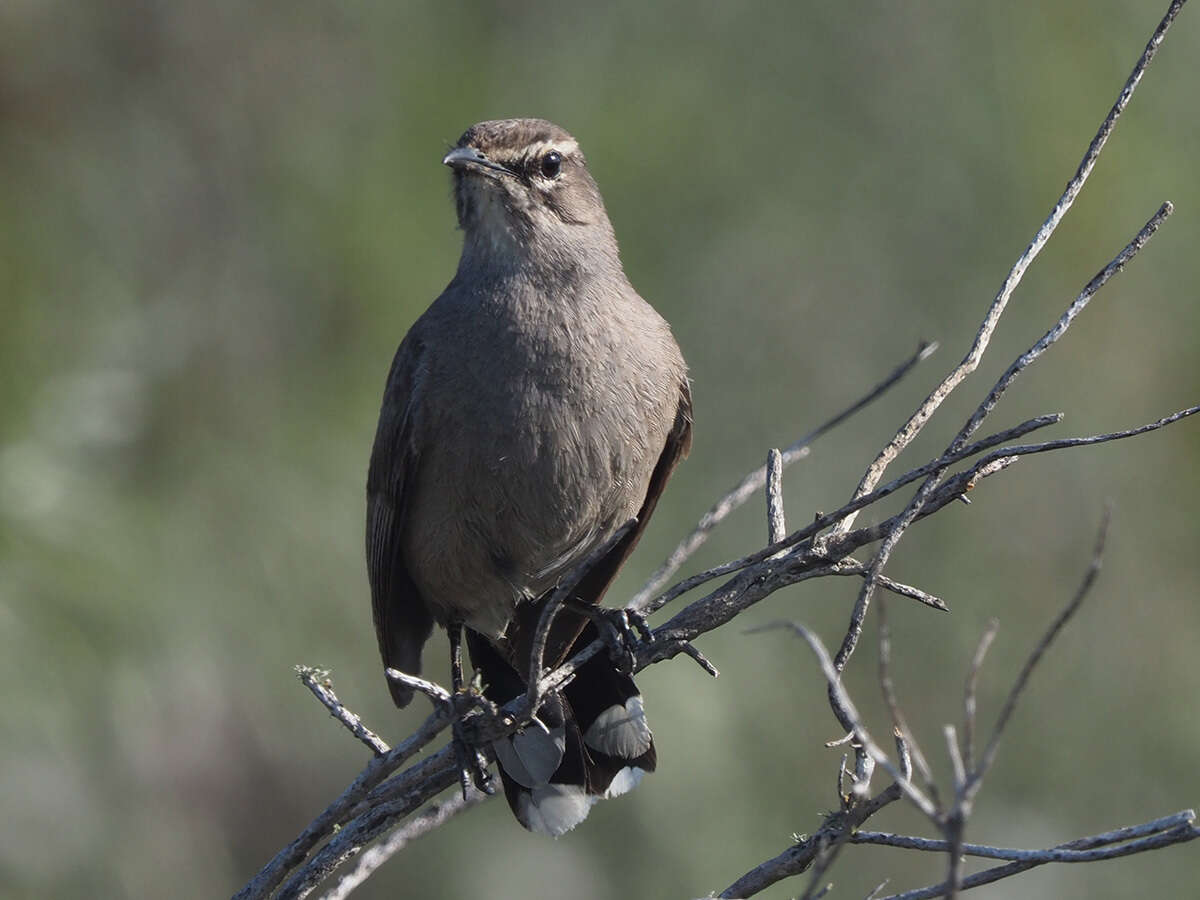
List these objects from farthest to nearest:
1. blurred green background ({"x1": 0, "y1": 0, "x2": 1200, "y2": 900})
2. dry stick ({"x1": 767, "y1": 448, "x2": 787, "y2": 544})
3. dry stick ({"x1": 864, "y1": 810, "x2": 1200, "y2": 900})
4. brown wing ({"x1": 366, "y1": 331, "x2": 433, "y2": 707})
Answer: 1. blurred green background ({"x1": 0, "y1": 0, "x2": 1200, "y2": 900})
2. brown wing ({"x1": 366, "y1": 331, "x2": 433, "y2": 707})
3. dry stick ({"x1": 767, "y1": 448, "x2": 787, "y2": 544})
4. dry stick ({"x1": 864, "y1": 810, "x2": 1200, "y2": 900})

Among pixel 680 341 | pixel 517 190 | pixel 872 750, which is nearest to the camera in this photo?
pixel 872 750

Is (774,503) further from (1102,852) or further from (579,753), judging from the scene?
(579,753)

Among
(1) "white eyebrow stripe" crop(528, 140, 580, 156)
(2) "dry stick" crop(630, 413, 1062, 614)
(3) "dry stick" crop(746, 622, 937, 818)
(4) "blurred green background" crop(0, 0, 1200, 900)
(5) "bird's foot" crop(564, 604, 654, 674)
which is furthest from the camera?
(4) "blurred green background" crop(0, 0, 1200, 900)

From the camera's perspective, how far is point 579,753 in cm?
480

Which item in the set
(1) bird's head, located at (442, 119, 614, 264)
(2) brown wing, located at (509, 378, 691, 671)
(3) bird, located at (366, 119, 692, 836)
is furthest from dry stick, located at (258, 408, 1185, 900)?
(1) bird's head, located at (442, 119, 614, 264)

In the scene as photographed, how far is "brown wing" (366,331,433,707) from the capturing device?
4879 mm

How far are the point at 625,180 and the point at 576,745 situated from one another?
3.22m

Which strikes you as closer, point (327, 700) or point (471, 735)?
point (327, 700)

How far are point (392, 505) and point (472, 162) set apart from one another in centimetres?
113

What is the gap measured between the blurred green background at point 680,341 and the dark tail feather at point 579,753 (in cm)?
144

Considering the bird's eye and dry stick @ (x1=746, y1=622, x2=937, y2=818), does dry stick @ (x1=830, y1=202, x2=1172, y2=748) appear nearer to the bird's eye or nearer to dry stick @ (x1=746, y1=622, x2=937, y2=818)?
dry stick @ (x1=746, y1=622, x2=937, y2=818)

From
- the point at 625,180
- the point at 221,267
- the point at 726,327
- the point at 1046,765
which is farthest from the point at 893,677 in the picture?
the point at 221,267

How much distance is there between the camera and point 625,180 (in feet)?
23.5

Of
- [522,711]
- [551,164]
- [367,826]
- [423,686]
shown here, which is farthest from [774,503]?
[551,164]
